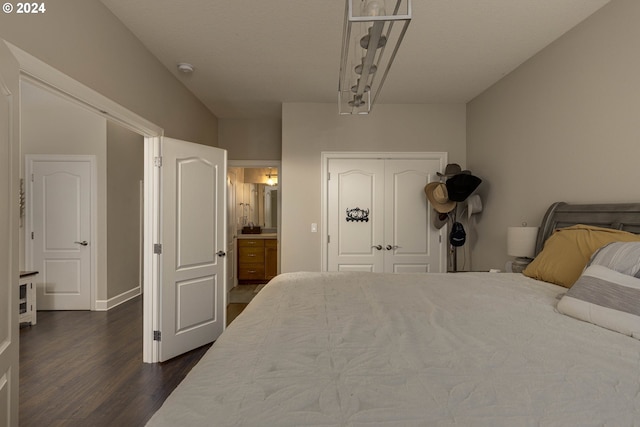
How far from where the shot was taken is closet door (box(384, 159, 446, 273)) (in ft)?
13.7

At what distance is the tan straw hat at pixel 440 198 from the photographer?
3764mm

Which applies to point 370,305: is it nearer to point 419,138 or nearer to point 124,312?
point 419,138

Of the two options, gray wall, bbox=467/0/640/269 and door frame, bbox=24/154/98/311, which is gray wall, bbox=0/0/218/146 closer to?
door frame, bbox=24/154/98/311

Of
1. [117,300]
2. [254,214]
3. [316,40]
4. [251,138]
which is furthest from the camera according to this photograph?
[254,214]

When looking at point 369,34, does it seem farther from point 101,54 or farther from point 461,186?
point 461,186

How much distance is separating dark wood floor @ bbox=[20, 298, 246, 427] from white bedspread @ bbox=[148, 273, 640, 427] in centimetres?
155

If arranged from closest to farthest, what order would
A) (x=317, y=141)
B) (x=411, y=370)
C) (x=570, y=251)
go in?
(x=411, y=370) < (x=570, y=251) < (x=317, y=141)

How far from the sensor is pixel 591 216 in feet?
7.04

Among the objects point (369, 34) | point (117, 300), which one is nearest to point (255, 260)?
point (117, 300)

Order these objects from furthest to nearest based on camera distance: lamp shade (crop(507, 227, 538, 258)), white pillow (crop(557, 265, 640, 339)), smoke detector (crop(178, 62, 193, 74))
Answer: smoke detector (crop(178, 62, 193, 74))
lamp shade (crop(507, 227, 538, 258))
white pillow (crop(557, 265, 640, 339))

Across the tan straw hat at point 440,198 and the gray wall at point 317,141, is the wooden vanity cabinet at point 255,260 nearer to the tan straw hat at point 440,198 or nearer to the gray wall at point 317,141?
the gray wall at point 317,141

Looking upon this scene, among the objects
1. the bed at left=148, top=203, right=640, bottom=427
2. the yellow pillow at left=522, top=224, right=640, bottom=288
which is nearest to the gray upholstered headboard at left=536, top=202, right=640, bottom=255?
the yellow pillow at left=522, top=224, right=640, bottom=288

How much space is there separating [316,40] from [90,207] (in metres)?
3.84

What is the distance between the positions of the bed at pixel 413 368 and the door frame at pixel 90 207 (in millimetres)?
4040
